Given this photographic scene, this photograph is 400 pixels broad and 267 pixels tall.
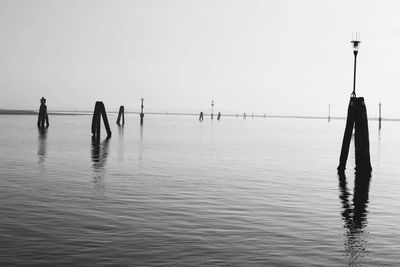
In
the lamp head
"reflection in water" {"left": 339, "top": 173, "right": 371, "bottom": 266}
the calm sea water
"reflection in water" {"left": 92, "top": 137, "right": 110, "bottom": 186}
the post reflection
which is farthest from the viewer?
the lamp head

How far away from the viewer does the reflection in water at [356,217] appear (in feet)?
29.7

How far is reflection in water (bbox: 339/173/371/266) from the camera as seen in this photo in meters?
9.04

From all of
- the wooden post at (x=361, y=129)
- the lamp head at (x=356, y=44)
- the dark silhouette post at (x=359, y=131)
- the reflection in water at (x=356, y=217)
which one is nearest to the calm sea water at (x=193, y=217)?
the reflection in water at (x=356, y=217)

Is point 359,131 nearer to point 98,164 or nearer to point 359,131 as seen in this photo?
point 359,131

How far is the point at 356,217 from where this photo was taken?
1238 centimetres

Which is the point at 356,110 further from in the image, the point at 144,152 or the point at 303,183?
the point at 144,152

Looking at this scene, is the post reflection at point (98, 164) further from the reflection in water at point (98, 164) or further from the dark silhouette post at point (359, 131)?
the dark silhouette post at point (359, 131)

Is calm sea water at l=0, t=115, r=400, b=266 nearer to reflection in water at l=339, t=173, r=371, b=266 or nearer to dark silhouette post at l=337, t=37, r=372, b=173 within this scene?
reflection in water at l=339, t=173, r=371, b=266

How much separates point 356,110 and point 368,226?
10.6 metres

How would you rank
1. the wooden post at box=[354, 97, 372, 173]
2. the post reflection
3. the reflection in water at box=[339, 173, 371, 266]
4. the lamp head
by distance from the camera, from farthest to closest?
the lamp head → the wooden post at box=[354, 97, 372, 173] → the post reflection → the reflection in water at box=[339, 173, 371, 266]

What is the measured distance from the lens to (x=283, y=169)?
24203mm

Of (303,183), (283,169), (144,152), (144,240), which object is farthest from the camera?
(144,152)

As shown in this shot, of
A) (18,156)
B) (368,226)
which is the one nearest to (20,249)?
(368,226)

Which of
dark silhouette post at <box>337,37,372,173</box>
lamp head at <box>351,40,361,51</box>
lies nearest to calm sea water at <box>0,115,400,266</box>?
dark silhouette post at <box>337,37,372,173</box>
